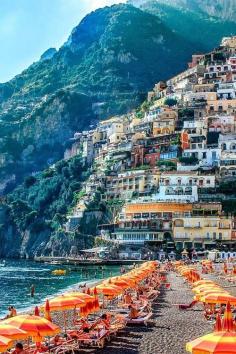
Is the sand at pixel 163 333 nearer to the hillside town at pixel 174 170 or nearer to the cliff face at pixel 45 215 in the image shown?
the hillside town at pixel 174 170

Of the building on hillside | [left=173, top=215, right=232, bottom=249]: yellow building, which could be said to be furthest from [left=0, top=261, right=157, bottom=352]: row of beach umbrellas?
the building on hillside

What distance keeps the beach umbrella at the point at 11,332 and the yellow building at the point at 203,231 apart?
256 ft

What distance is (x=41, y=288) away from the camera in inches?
2216

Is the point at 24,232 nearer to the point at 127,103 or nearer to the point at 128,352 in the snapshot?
the point at 127,103

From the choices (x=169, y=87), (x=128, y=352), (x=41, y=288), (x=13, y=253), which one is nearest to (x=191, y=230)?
(x=41, y=288)

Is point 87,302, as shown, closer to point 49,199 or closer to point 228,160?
point 228,160

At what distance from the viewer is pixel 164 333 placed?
2369 cm

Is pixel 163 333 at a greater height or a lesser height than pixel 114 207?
lesser

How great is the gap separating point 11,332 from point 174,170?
91.5 m

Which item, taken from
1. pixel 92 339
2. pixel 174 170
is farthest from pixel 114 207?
pixel 92 339

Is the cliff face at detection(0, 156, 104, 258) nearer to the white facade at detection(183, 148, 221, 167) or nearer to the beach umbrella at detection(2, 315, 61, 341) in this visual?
the white facade at detection(183, 148, 221, 167)

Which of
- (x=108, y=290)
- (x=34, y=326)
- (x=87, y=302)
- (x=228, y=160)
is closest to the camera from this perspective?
(x=34, y=326)

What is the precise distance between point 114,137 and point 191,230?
4506 centimetres

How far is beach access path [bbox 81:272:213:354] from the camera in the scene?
2072 cm
